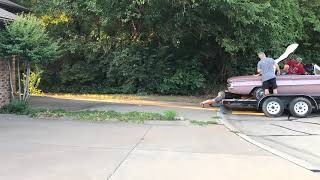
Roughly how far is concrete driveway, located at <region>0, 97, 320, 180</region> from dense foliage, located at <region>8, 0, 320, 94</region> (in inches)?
305

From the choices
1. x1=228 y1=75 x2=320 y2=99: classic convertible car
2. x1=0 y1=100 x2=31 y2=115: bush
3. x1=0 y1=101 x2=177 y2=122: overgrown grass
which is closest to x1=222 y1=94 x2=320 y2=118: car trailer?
x1=228 y1=75 x2=320 y2=99: classic convertible car

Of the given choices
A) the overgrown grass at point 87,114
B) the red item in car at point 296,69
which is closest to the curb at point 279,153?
the overgrown grass at point 87,114

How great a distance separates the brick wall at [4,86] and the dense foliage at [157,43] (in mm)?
4837

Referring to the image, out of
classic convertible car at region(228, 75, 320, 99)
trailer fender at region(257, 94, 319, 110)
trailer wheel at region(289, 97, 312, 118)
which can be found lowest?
trailer wheel at region(289, 97, 312, 118)

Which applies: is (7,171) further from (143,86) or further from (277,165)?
(143,86)

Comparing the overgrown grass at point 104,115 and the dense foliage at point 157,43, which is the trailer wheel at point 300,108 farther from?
the dense foliage at point 157,43

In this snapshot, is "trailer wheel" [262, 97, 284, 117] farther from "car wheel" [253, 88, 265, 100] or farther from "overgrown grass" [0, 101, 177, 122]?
"overgrown grass" [0, 101, 177, 122]

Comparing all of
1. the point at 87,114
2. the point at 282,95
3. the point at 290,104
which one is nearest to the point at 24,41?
the point at 87,114

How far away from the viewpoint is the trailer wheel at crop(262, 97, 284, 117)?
15898 mm

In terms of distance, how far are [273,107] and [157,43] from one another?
906 cm

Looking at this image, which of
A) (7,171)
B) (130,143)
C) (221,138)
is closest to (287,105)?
(221,138)

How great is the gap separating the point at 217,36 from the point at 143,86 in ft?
14.8

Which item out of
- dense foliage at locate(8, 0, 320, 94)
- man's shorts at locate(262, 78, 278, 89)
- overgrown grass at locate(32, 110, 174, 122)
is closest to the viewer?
overgrown grass at locate(32, 110, 174, 122)

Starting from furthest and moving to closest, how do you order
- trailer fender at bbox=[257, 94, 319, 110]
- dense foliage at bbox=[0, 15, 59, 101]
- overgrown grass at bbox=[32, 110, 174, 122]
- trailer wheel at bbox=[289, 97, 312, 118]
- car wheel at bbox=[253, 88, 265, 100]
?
car wheel at bbox=[253, 88, 265, 100]
trailer fender at bbox=[257, 94, 319, 110]
trailer wheel at bbox=[289, 97, 312, 118]
dense foliage at bbox=[0, 15, 59, 101]
overgrown grass at bbox=[32, 110, 174, 122]
